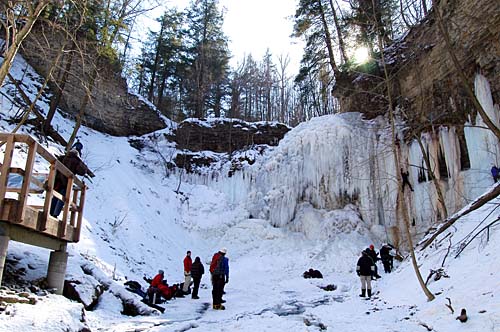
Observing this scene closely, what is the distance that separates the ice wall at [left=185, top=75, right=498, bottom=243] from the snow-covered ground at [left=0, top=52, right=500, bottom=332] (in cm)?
64

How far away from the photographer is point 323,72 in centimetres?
2198

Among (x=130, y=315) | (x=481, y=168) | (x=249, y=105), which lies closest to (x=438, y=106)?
(x=481, y=168)

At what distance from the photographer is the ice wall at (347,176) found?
13.6m

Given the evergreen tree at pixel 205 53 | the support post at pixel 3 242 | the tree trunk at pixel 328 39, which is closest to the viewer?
the support post at pixel 3 242

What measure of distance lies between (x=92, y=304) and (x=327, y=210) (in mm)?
12331

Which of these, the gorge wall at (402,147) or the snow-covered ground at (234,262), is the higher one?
the gorge wall at (402,147)

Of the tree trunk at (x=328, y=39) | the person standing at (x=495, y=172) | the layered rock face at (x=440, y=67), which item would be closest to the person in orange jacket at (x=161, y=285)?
the layered rock face at (x=440, y=67)

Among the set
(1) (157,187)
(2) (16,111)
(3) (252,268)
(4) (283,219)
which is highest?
(2) (16,111)

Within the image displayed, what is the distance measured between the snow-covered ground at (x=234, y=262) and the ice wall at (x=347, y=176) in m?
0.64

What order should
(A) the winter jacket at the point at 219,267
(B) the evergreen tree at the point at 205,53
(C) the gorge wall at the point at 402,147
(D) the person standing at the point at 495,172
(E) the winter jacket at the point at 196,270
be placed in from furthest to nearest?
(B) the evergreen tree at the point at 205,53 → (C) the gorge wall at the point at 402,147 → (D) the person standing at the point at 495,172 → (E) the winter jacket at the point at 196,270 → (A) the winter jacket at the point at 219,267

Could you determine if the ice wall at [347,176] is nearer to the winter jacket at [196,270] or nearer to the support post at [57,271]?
the winter jacket at [196,270]

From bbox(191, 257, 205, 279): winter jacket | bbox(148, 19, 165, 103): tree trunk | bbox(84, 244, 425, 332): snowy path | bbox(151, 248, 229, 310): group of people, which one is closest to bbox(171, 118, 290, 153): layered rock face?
bbox(148, 19, 165, 103): tree trunk

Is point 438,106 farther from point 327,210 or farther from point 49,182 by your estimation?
point 49,182

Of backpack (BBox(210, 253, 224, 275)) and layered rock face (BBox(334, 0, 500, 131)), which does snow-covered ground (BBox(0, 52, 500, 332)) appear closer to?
backpack (BBox(210, 253, 224, 275))
